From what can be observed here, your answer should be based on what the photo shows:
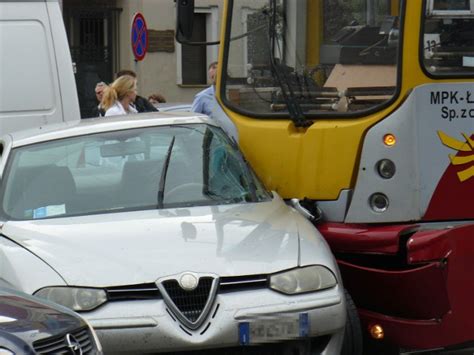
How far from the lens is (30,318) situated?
4.81 metres

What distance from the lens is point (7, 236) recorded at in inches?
264

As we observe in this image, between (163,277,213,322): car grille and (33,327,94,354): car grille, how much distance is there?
1.01 metres

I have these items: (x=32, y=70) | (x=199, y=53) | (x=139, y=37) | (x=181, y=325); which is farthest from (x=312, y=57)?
(x=199, y=53)

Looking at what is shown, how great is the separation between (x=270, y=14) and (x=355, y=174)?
4.89 feet

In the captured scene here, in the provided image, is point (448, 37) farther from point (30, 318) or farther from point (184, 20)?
point (30, 318)

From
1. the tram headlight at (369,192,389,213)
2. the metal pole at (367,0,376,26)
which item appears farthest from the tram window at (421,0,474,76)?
the tram headlight at (369,192,389,213)

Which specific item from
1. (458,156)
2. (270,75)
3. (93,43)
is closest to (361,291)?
(458,156)

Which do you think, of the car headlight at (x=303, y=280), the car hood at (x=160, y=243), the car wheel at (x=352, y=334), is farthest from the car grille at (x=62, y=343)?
the car wheel at (x=352, y=334)

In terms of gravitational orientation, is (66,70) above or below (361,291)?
above

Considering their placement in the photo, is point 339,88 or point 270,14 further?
point 270,14

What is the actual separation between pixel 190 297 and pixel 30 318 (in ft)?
4.54

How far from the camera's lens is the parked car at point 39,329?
4.53 m

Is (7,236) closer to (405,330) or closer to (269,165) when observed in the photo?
(269,165)

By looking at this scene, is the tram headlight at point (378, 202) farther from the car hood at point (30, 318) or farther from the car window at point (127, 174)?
the car hood at point (30, 318)
